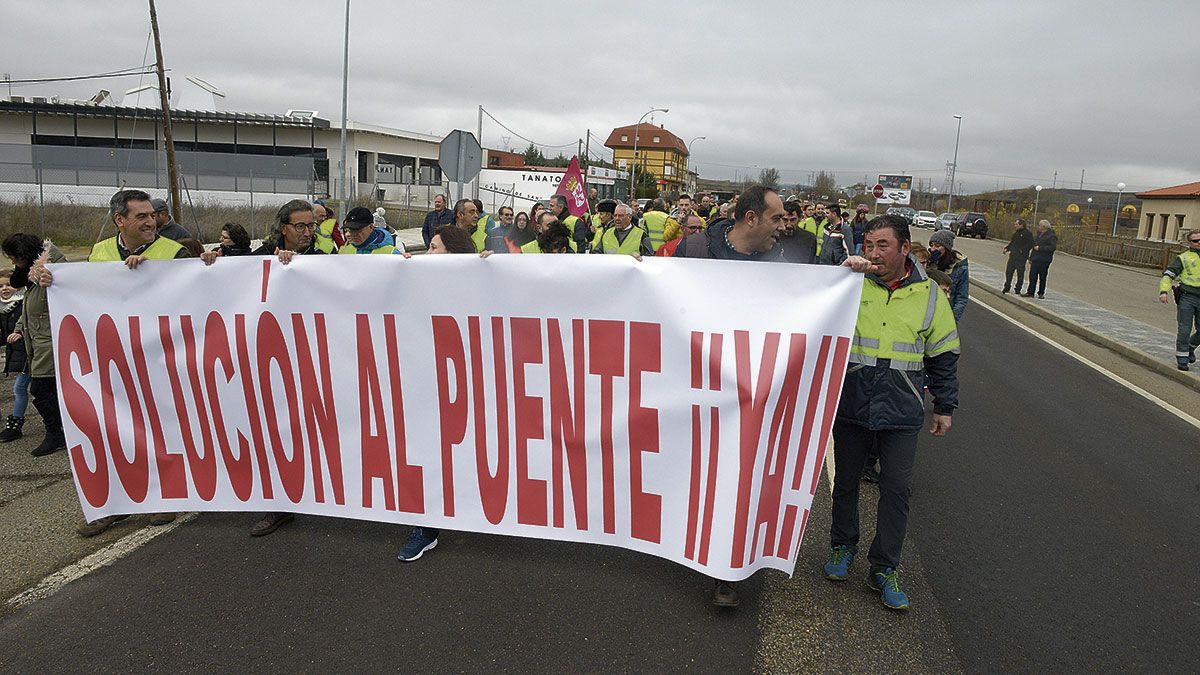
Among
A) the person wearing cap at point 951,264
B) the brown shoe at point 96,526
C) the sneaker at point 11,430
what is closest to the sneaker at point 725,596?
the brown shoe at point 96,526

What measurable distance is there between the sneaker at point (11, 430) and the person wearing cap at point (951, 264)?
7.01 meters

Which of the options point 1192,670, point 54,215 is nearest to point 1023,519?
point 1192,670

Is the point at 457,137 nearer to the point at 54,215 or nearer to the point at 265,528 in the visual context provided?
the point at 265,528

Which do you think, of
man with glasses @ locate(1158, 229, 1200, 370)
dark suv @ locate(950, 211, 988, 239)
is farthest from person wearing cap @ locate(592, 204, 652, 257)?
dark suv @ locate(950, 211, 988, 239)

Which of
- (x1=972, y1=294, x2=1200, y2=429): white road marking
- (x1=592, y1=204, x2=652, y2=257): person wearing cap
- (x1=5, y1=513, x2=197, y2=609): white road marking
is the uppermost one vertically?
(x1=592, y1=204, x2=652, y2=257): person wearing cap

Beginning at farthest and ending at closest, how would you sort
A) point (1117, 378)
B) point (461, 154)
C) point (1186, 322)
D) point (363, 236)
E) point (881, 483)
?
point (461, 154) → point (1186, 322) → point (1117, 378) → point (363, 236) → point (881, 483)

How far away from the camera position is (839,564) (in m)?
4.00

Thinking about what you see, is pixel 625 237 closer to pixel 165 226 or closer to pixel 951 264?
pixel 951 264

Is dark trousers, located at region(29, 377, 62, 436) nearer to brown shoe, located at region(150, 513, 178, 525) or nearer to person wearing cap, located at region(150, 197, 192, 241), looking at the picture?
brown shoe, located at region(150, 513, 178, 525)

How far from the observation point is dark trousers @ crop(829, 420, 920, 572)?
3.76 m

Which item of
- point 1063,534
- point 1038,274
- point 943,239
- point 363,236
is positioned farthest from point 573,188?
point 1063,534

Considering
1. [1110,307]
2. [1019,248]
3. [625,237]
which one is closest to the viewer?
[625,237]

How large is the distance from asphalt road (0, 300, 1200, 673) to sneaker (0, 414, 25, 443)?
204 cm

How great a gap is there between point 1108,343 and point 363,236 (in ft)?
39.0
